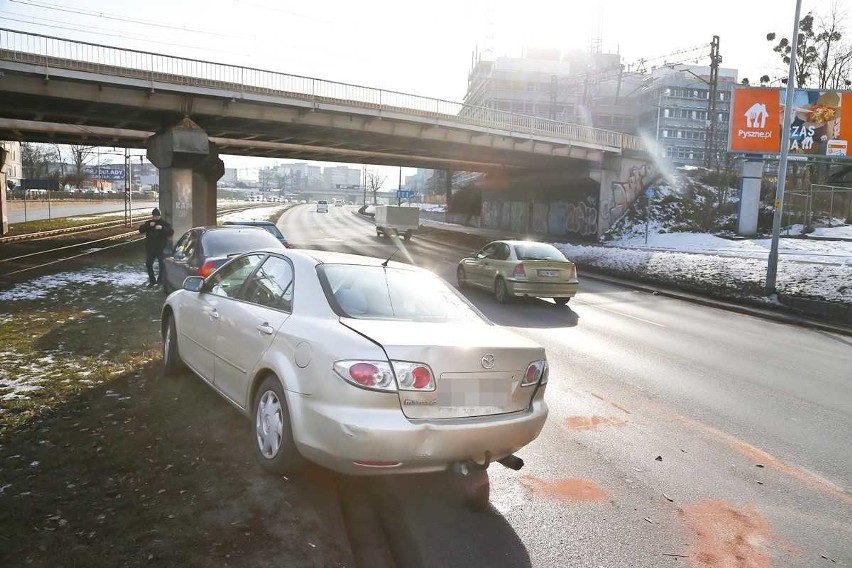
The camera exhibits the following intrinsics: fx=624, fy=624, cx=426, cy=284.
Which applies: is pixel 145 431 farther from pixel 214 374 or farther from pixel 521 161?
pixel 521 161

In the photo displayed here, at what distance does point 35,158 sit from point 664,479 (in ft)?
351

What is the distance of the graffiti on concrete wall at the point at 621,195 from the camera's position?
41312 mm

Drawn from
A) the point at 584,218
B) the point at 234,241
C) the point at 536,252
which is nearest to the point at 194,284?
the point at 234,241

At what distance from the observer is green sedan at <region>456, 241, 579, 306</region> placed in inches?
550

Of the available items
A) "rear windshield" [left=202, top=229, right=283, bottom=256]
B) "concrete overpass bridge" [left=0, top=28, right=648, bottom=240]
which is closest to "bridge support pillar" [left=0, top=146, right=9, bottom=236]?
"concrete overpass bridge" [left=0, top=28, right=648, bottom=240]

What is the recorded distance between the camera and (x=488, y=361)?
389 cm

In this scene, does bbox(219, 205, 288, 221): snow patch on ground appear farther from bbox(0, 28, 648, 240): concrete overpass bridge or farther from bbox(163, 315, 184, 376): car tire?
bbox(163, 315, 184, 376): car tire

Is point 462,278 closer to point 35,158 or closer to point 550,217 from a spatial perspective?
point 550,217

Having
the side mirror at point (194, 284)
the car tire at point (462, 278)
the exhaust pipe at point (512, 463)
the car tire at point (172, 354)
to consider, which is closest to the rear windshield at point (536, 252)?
the car tire at point (462, 278)

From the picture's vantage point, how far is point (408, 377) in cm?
367

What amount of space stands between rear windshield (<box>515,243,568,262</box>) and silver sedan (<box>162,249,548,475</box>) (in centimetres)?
933

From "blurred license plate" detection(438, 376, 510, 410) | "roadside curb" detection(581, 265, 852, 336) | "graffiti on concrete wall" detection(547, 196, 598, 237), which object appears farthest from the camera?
"graffiti on concrete wall" detection(547, 196, 598, 237)

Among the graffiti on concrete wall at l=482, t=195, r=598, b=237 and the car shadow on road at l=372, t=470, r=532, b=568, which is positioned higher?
the graffiti on concrete wall at l=482, t=195, r=598, b=237

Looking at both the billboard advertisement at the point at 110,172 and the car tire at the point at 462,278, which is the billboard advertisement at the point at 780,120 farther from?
the billboard advertisement at the point at 110,172
